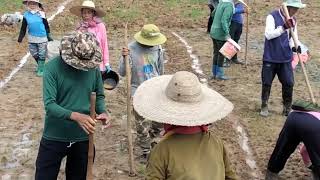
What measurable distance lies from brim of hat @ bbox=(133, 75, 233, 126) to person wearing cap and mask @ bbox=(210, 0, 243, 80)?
623 centimetres

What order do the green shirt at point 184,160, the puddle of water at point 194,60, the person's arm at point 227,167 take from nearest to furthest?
1. the green shirt at point 184,160
2. the person's arm at point 227,167
3. the puddle of water at point 194,60

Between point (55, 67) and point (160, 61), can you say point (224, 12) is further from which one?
point (55, 67)

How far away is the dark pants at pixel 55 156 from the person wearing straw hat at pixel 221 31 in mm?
5361

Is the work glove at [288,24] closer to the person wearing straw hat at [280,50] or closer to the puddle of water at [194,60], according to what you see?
the person wearing straw hat at [280,50]

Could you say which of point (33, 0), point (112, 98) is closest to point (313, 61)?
point (112, 98)

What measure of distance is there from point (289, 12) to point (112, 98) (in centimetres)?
311

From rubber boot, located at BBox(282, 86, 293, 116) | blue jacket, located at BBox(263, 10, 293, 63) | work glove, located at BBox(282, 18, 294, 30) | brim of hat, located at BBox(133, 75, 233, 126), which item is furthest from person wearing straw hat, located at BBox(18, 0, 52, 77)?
brim of hat, located at BBox(133, 75, 233, 126)

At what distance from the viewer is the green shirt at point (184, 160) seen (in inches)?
114

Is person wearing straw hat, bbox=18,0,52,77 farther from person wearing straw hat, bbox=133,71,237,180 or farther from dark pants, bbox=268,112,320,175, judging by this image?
person wearing straw hat, bbox=133,71,237,180

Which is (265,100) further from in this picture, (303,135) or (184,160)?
(184,160)

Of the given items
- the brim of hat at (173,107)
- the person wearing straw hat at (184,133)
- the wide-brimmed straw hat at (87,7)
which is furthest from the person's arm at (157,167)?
the wide-brimmed straw hat at (87,7)

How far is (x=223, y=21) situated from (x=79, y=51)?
5640 mm

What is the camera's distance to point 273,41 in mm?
7414

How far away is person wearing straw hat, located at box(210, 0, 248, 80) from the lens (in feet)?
30.4
